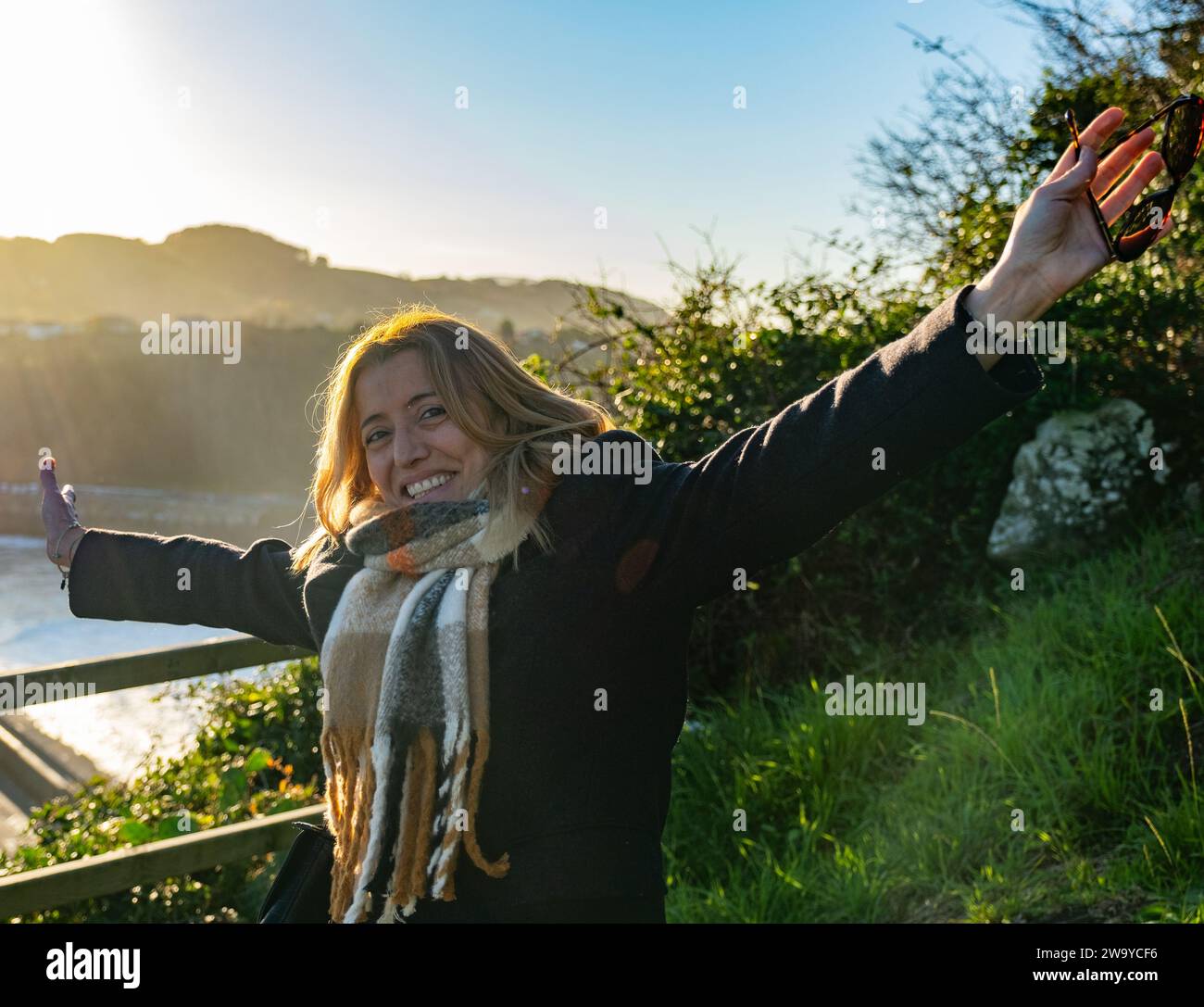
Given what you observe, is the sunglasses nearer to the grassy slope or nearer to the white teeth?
the white teeth

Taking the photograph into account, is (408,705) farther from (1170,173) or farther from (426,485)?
(1170,173)

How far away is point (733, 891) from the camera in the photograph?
355 centimetres

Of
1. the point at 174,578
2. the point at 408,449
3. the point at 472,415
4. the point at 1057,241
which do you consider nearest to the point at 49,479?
the point at 174,578

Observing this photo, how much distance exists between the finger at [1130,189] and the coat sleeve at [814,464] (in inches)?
9.8

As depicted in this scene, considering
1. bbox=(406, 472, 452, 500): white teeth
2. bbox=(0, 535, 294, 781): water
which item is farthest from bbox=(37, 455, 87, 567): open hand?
bbox=(0, 535, 294, 781): water

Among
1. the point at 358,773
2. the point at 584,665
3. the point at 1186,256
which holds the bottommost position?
the point at 358,773

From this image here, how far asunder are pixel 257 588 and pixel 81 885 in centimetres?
140

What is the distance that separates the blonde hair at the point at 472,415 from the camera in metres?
1.88

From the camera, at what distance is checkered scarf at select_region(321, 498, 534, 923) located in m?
1.78

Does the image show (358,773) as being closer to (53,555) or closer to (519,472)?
(519,472)

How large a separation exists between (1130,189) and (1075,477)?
11.7ft

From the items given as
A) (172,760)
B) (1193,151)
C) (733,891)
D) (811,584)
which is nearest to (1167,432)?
(811,584)

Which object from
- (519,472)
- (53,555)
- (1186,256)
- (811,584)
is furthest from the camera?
(1186,256)

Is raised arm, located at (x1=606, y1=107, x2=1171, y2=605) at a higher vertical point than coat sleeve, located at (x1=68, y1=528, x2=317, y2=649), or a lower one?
higher
